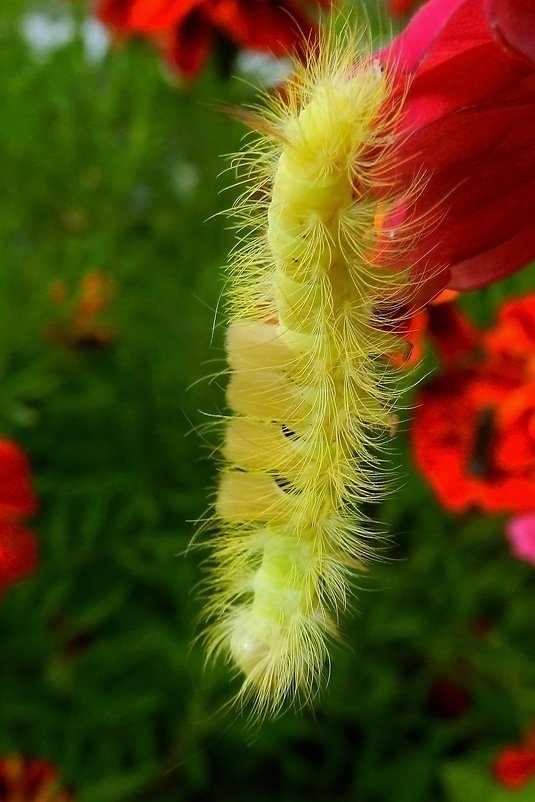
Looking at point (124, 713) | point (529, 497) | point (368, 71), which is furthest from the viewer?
point (124, 713)

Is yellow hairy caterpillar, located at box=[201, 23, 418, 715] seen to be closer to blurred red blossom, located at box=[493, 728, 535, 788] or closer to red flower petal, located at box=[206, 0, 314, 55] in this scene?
Answer: red flower petal, located at box=[206, 0, 314, 55]

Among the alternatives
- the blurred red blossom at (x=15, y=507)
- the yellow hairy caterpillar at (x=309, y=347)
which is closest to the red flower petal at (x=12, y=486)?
the blurred red blossom at (x=15, y=507)

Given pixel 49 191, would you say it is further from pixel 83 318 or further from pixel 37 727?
pixel 37 727

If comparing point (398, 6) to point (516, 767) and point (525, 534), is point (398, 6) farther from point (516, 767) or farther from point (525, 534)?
point (516, 767)

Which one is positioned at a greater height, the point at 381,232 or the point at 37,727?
the point at 381,232

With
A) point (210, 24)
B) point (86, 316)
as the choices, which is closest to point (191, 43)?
point (210, 24)

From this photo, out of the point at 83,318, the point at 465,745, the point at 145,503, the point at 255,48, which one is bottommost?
the point at 465,745

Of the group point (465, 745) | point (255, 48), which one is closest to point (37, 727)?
point (465, 745)
